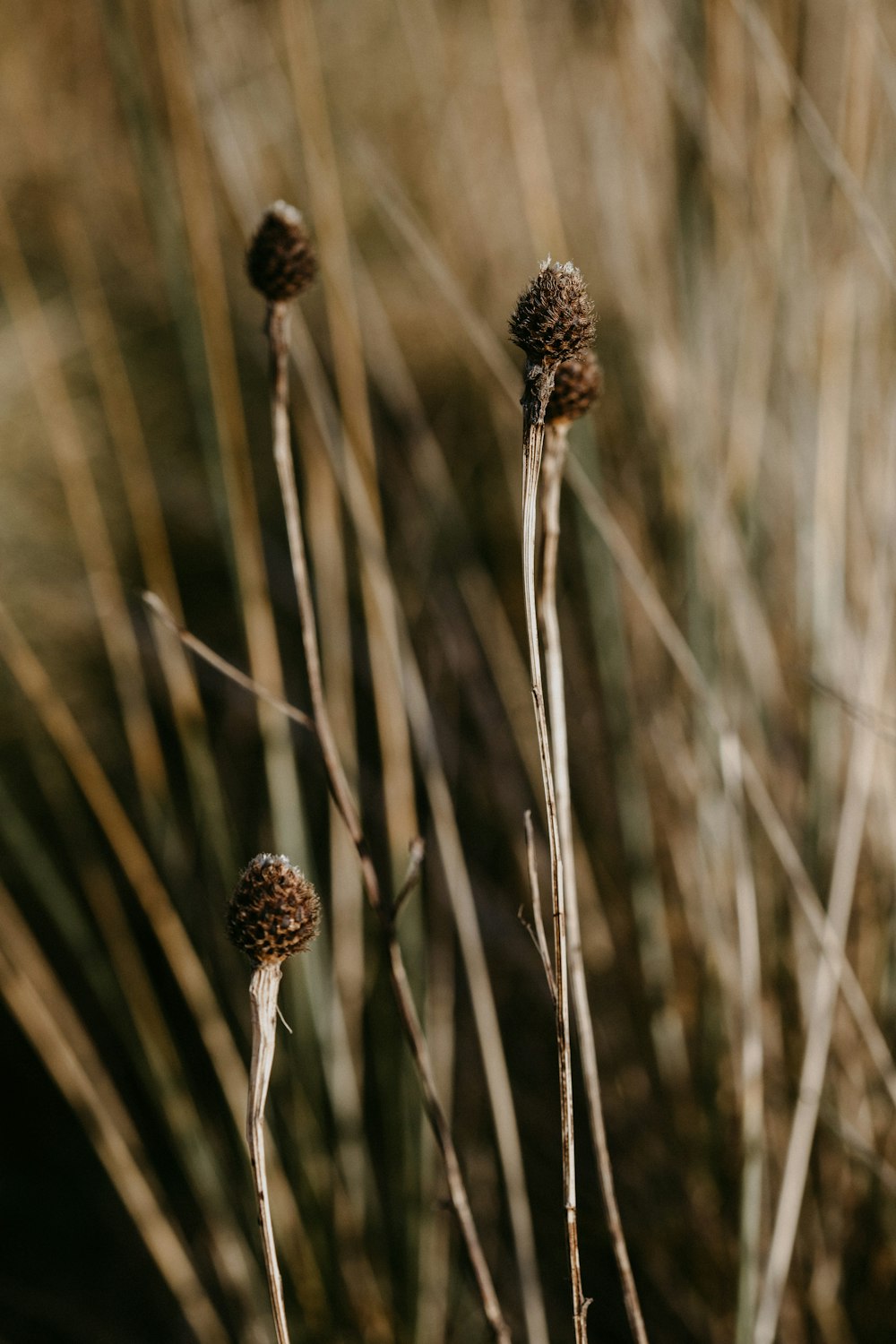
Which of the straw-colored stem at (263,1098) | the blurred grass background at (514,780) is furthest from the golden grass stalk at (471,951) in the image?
the straw-colored stem at (263,1098)

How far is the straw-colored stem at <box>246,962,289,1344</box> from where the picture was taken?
241mm

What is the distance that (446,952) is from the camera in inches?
26.6

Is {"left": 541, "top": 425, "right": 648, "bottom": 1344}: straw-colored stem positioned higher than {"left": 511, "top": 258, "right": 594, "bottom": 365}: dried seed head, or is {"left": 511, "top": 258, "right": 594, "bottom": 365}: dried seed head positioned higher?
{"left": 511, "top": 258, "right": 594, "bottom": 365}: dried seed head

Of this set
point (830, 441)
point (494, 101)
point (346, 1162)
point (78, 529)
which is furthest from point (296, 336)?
point (494, 101)

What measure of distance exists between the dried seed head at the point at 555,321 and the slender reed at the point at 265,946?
136mm

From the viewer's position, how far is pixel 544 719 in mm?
242

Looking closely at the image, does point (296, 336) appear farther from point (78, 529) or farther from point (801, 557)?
point (801, 557)

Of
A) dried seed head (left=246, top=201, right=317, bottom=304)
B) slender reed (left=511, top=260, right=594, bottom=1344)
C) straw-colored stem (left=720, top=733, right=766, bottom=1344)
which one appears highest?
dried seed head (left=246, top=201, right=317, bottom=304)

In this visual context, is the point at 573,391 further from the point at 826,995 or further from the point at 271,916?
the point at 826,995

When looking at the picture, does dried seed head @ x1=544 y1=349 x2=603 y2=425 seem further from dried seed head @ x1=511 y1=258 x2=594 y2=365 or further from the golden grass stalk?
the golden grass stalk

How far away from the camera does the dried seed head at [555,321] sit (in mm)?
229

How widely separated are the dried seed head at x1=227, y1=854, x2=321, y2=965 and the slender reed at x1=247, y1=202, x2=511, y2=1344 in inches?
1.2

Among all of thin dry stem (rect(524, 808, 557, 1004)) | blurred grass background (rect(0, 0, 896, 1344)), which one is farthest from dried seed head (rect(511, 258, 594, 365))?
blurred grass background (rect(0, 0, 896, 1344))

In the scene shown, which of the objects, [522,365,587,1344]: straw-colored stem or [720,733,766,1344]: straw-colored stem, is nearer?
[522,365,587,1344]: straw-colored stem
